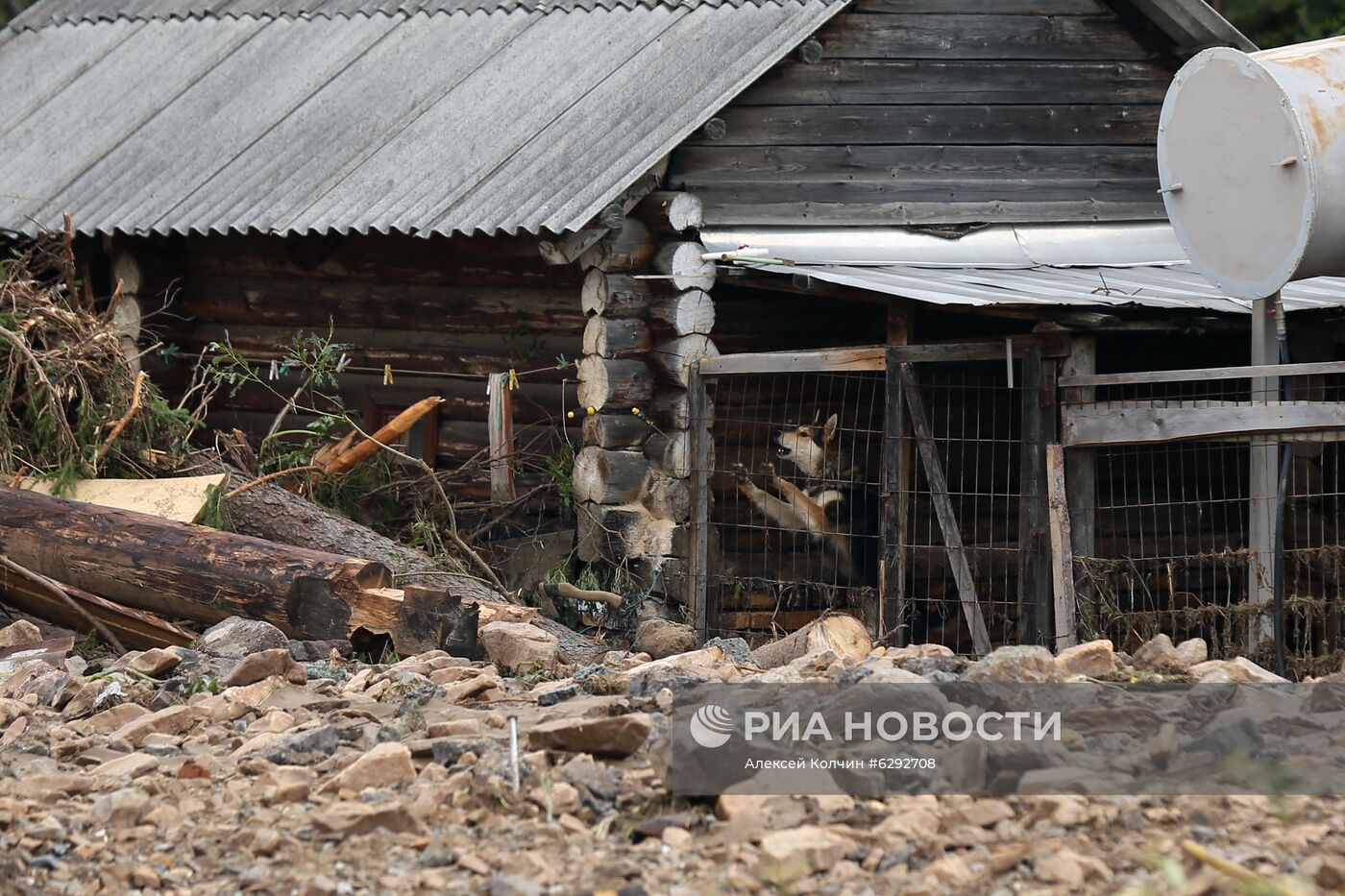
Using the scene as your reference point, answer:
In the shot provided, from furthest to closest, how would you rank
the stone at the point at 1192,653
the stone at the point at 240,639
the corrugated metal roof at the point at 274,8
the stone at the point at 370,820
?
the corrugated metal roof at the point at 274,8
the stone at the point at 240,639
the stone at the point at 1192,653
the stone at the point at 370,820

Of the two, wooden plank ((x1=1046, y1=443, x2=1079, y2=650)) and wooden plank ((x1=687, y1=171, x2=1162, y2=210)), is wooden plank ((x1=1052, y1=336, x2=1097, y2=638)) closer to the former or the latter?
wooden plank ((x1=1046, y1=443, x2=1079, y2=650))

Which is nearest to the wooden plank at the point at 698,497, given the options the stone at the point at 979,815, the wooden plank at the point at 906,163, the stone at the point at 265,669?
the wooden plank at the point at 906,163

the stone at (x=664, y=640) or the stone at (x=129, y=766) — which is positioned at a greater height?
the stone at (x=129, y=766)

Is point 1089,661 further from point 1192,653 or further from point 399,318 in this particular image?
point 399,318

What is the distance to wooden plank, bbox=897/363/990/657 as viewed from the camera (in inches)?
326

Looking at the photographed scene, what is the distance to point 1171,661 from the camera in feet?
18.5

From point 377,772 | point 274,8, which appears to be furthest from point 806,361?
point 274,8

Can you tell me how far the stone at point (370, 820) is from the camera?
13.4ft

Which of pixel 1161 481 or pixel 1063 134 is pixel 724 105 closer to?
pixel 1063 134

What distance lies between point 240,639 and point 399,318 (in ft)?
13.4

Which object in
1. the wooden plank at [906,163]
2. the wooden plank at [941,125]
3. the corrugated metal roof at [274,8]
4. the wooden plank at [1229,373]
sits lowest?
the wooden plank at [1229,373]

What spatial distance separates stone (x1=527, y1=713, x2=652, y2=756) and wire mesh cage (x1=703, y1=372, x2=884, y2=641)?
4.36 m

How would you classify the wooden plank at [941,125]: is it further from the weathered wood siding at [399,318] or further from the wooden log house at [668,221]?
the weathered wood siding at [399,318]

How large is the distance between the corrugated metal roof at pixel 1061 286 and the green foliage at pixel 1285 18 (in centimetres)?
→ 679
